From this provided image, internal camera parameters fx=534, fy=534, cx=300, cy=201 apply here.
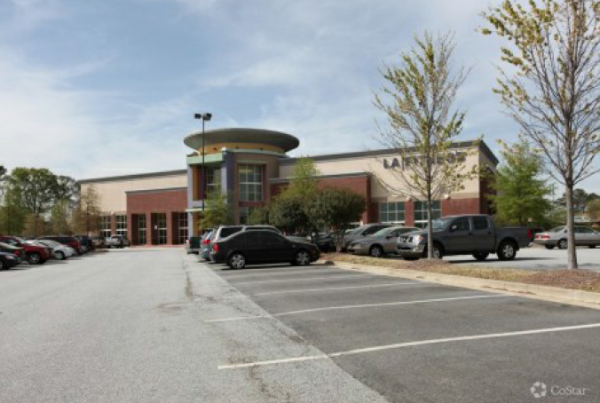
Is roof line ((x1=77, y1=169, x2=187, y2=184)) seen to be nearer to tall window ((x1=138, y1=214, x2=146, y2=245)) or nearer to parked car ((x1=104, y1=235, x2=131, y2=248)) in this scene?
tall window ((x1=138, y1=214, x2=146, y2=245))

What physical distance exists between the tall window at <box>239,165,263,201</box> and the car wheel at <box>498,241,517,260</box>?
44172 mm

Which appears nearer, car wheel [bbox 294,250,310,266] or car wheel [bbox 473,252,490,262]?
car wheel [bbox 473,252,490,262]

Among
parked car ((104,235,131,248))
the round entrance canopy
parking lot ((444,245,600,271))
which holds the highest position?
the round entrance canopy

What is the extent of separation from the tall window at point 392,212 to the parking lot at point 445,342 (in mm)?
42347

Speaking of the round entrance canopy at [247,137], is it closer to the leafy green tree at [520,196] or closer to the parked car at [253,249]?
the leafy green tree at [520,196]

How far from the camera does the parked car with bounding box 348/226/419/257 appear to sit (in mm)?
24328

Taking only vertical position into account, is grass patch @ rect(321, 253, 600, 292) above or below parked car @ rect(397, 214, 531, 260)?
below

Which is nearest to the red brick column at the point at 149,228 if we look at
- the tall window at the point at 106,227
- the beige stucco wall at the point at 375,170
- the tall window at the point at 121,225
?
the tall window at the point at 121,225


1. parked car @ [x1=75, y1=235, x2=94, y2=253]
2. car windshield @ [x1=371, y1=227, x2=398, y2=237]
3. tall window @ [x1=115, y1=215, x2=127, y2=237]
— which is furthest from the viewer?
tall window @ [x1=115, y1=215, x2=127, y2=237]

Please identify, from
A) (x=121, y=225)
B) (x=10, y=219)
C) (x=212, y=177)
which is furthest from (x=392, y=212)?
(x=10, y=219)

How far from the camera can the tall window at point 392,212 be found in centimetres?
5391

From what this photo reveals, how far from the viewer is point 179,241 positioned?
70.4 m

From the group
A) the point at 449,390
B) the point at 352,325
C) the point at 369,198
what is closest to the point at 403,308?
the point at 352,325

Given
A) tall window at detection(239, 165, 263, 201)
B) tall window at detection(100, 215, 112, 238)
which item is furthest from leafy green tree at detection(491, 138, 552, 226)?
tall window at detection(100, 215, 112, 238)
